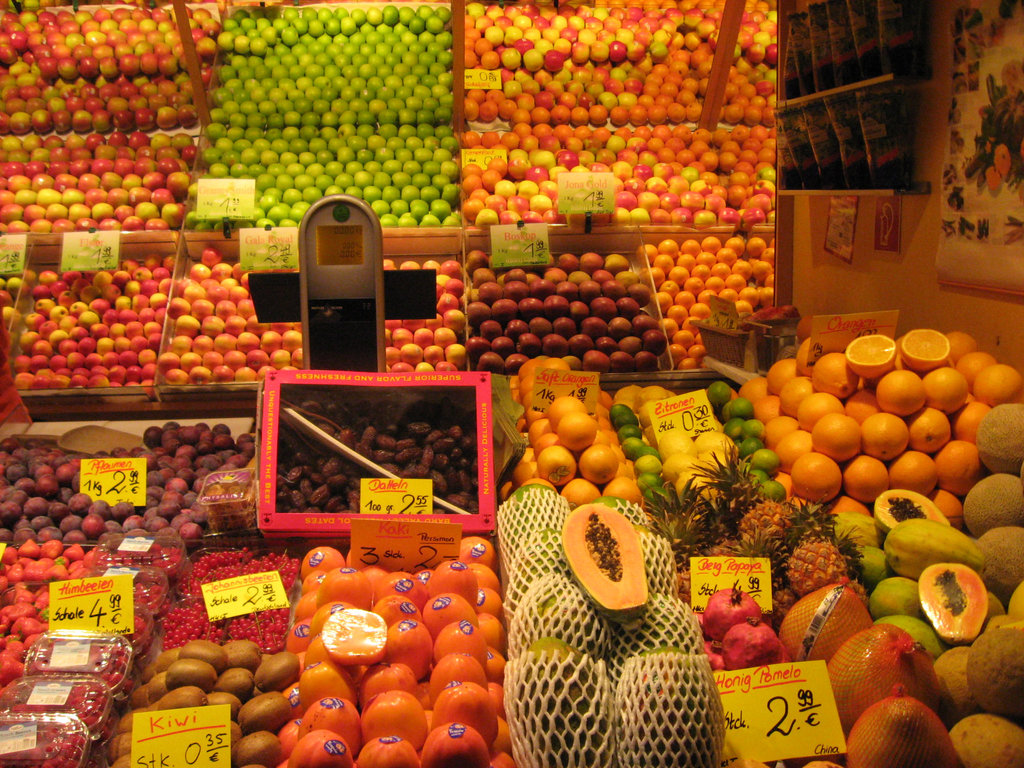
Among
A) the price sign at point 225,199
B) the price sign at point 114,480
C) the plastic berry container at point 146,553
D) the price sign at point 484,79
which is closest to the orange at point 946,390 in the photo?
the plastic berry container at point 146,553

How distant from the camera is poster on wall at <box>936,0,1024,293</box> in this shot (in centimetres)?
224

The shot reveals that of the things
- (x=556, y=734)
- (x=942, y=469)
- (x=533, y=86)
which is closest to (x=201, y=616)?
(x=556, y=734)

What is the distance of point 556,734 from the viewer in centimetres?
129

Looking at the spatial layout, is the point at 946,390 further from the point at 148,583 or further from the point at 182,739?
the point at 148,583

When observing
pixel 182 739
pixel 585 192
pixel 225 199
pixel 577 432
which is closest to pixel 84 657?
pixel 182 739

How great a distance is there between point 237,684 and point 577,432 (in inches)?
45.0

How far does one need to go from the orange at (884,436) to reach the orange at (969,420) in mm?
144

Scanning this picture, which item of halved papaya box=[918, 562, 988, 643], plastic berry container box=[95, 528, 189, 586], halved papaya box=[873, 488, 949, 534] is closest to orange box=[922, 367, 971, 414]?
halved papaya box=[873, 488, 949, 534]

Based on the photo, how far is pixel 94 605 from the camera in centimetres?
193

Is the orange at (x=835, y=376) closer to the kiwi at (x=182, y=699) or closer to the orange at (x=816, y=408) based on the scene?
the orange at (x=816, y=408)

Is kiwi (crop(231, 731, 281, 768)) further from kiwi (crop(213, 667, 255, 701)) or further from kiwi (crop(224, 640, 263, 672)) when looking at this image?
kiwi (crop(224, 640, 263, 672))

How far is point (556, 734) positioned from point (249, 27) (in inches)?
185

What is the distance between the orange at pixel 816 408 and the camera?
236cm

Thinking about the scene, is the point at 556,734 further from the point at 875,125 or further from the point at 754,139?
the point at 754,139
